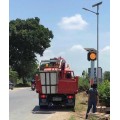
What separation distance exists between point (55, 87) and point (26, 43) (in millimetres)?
53125

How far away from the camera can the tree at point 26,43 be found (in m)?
73.1

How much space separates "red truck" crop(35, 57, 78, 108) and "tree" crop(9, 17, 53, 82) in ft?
166

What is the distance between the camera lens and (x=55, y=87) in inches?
816

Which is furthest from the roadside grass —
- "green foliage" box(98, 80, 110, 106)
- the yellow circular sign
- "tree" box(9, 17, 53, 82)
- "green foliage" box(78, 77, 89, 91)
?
"tree" box(9, 17, 53, 82)

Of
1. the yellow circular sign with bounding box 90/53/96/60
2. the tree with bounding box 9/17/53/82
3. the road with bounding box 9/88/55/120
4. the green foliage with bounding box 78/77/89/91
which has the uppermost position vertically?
the tree with bounding box 9/17/53/82

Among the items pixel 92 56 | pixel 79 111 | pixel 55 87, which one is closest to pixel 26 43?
pixel 55 87

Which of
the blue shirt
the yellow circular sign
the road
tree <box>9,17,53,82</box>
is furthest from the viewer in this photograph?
tree <box>9,17,53,82</box>

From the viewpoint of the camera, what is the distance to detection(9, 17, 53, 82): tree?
7306 centimetres

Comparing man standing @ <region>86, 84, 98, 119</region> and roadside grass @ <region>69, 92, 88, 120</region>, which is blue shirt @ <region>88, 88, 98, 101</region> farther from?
roadside grass @ <region>69, 92, 88, 120</region>

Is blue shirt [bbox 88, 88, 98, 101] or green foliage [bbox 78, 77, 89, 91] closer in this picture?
blue shirt [bbox 88, 88, 98, 101]

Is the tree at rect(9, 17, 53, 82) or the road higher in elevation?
the tree at rect(9, 17, 53, 82)

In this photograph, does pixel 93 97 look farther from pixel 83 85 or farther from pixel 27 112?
pixel 83 85
